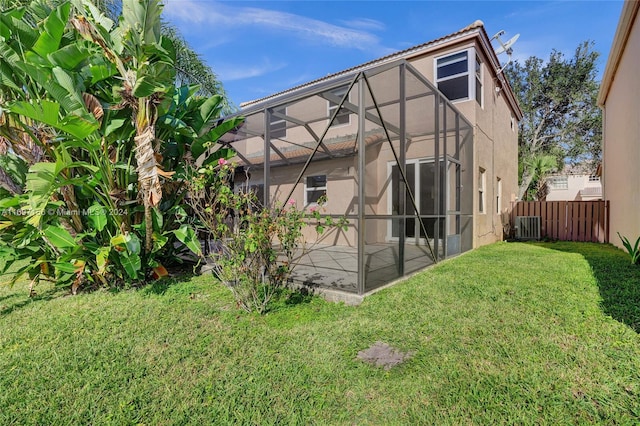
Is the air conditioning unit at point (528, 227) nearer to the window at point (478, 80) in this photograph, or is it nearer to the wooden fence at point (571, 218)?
the wooden fence at point (571, 218)

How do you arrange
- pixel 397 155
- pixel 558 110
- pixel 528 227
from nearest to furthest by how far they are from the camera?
pixel 397 155 < pixel 528 227 < pixel 558 110

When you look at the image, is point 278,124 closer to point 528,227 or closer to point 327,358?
point 327,358

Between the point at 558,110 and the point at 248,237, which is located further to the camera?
the point at 558,110

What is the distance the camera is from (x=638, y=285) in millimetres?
4609

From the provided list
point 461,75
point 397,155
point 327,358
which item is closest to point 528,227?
point 461,75

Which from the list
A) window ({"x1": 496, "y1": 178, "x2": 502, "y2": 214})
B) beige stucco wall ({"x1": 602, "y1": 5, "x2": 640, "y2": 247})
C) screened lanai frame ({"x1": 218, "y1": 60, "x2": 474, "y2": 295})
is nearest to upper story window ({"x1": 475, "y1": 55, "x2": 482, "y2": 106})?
screened lanai frame ({"x1": 218, "y1": 60, "x2": 474, "y2": 295})

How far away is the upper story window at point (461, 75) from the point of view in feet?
28.1

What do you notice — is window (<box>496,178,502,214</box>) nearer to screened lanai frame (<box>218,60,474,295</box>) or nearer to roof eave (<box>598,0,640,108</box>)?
screened lanai frame (<box>218,60,474,295</box>)

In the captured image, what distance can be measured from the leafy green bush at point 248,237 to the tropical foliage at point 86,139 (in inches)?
39.3

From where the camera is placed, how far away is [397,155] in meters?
7.44

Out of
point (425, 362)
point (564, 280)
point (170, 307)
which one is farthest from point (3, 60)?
point (564, 280)

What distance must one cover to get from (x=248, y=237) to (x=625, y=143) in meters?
10.9

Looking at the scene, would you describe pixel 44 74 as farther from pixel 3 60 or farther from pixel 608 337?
pixel 608 337

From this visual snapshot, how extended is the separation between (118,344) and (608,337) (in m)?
5.15
